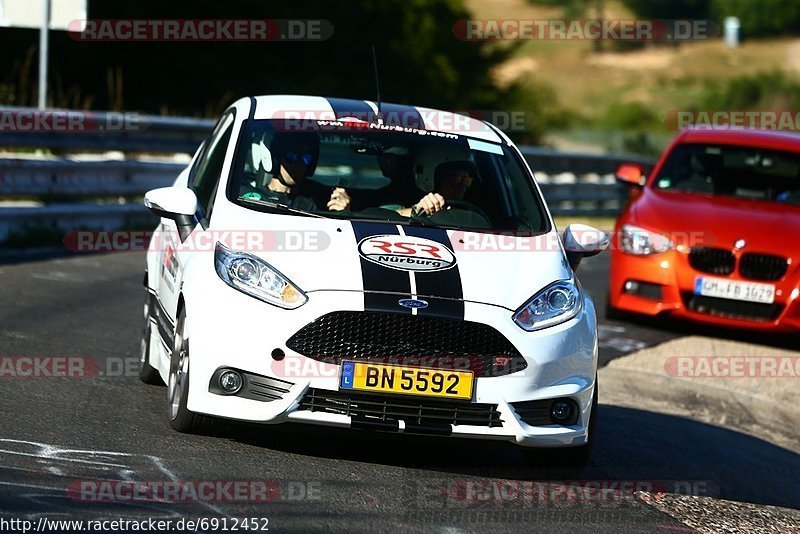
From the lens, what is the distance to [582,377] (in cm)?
682

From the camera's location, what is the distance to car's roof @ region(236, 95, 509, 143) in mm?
8086

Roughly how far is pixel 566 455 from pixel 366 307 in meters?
1.32

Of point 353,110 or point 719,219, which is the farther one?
point 719,219

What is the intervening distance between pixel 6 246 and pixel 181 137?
4.23m

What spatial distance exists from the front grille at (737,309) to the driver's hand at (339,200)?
203 inches

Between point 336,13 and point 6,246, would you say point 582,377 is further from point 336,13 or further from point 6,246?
point 336,13

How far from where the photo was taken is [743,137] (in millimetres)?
13648

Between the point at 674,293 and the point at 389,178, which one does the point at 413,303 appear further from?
the point at 674,293

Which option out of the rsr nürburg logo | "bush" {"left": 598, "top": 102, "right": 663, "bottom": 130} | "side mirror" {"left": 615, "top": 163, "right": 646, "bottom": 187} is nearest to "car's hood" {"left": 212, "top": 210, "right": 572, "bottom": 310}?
the rsr nürburg logo

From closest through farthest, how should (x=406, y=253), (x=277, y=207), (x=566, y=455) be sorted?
(x=406, y=253) → (x=566, y=455) → (x=277, y=207)

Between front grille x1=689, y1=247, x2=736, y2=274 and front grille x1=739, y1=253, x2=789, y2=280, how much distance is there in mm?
94
